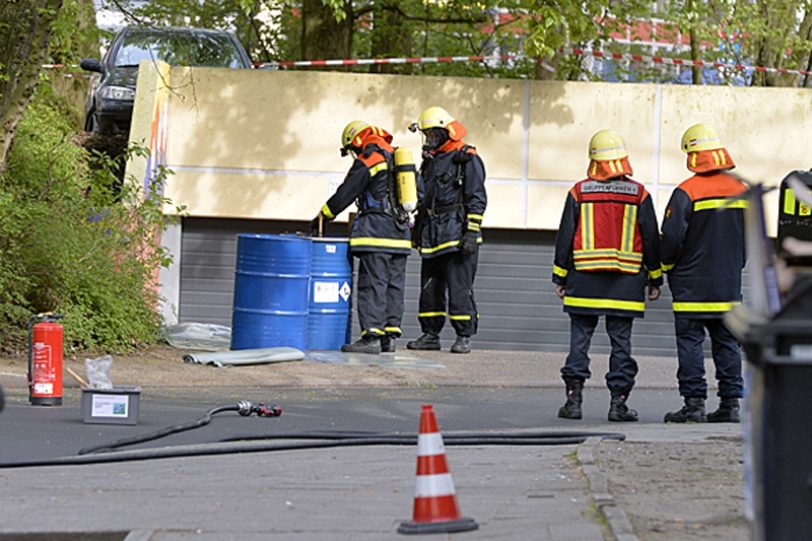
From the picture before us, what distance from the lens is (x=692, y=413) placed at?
36.2 ft

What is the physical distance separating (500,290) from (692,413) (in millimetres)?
8653

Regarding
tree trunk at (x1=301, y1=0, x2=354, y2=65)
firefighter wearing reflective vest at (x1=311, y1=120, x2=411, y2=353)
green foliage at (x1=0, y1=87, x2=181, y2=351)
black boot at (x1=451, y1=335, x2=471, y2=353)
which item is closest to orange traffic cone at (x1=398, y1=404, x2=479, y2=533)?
green foliage at (x1=0, y1=87, x2=181, y2=351)

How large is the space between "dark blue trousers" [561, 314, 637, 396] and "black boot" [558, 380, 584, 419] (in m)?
0.07

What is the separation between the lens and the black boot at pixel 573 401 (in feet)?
36.9

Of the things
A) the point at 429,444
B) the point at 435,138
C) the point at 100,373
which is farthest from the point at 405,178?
the point at 429,444

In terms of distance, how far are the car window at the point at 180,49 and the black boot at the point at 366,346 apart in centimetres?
667

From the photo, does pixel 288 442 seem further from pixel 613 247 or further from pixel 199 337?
pixel 199 337

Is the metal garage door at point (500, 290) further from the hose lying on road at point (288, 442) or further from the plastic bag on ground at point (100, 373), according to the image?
the hose lying on road at point (288, 442)

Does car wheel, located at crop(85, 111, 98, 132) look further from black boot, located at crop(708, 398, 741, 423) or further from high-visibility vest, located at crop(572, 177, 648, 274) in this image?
black boot, located at crop(708, 398, 741, 423)

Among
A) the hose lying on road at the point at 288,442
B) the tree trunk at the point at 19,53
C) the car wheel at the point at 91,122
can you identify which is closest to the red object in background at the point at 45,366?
the hose lying on road at the point at 288,442

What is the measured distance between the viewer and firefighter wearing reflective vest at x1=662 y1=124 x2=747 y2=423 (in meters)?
10.8

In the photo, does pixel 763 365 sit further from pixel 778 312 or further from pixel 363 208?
pixel 363 208

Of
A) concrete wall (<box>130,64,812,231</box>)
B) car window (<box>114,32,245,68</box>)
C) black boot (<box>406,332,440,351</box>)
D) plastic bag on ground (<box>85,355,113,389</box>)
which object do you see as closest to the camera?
plastic bag on ground (<box>85,355,113,389</box>)

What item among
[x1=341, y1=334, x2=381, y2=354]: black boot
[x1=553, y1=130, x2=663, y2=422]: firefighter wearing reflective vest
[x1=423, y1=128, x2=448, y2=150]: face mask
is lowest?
[x1=341, y1=334, x2=381, y2=354]: black boot
